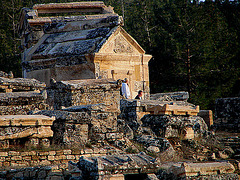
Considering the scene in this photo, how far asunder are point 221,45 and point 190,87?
3.57 metres

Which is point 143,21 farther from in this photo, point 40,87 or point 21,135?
point 21,135

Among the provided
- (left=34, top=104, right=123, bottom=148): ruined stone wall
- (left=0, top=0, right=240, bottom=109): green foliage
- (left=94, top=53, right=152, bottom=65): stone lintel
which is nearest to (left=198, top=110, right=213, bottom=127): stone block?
(left=94, top=53, right=152, bottom=65): stone lintel

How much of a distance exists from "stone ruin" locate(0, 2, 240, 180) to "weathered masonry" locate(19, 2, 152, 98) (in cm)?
3

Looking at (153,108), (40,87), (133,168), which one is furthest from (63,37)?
(133,168)

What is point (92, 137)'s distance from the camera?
958cm

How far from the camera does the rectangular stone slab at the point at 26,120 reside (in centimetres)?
837

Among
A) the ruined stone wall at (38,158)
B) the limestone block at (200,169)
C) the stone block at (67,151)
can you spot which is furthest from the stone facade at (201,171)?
the stone block at (67,151)

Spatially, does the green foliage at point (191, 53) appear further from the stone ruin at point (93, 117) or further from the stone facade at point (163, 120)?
the stone facade at point (163, 120)

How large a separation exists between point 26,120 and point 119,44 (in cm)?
785

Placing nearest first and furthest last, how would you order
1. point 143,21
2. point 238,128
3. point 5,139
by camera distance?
point 5,139 → point 238,128 → point 143,21

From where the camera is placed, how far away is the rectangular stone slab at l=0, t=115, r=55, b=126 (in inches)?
329

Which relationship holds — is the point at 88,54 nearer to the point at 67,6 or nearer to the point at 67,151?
the point at 67,151

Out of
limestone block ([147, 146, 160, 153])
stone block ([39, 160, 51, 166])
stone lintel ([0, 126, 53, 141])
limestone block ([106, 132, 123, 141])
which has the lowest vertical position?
limestone block ([147, 146, 160, 153])

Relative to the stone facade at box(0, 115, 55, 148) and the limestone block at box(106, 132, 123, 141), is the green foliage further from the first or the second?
the stone facade at box(0, 115, 55, 148)
